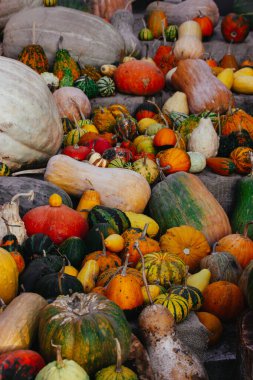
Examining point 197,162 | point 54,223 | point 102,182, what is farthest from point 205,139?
point 54,223

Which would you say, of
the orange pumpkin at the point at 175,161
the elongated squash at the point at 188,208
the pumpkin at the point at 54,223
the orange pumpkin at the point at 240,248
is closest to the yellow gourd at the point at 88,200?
the pumpkin at the point at 54,223

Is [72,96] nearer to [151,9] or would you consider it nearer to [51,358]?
[151,9]

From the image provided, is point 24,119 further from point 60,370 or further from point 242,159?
point 60,370

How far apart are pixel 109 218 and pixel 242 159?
73.4 inches

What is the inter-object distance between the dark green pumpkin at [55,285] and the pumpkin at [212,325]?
94 cm

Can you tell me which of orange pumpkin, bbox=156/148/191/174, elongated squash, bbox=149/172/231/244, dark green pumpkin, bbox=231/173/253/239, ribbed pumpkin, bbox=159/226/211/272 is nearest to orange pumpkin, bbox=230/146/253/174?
dark green pumpkin, bbox=231/173/253/239

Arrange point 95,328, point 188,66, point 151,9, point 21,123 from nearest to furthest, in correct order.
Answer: point 95,328
point 21,123
point 188,66
point 151,9

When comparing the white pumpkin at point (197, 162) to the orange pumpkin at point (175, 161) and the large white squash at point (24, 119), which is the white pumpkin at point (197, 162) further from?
the large white squash at point (24, 119)

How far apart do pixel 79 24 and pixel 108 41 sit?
40 centimetres

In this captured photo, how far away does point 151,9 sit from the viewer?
10586 mm

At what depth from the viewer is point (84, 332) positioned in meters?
3.51

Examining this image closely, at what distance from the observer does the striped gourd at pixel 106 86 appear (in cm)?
814

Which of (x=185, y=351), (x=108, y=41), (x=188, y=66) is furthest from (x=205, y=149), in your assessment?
(x=185, y=351)

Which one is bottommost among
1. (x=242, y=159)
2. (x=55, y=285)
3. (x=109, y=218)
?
(x=242, y=159)
